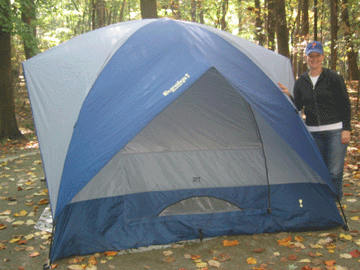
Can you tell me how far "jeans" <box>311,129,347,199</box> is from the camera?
3.82 metres

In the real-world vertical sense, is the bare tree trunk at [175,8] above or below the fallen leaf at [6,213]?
above

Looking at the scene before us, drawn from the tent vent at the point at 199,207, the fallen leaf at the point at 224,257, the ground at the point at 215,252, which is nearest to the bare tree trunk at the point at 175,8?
the tent vent at the point at 199,207

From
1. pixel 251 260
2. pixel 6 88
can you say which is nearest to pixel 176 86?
pixel 251 260

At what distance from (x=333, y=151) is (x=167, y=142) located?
1747mm

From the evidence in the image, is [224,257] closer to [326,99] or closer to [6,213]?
[326,99]

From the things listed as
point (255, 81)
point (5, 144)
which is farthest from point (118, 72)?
point (5, 144)

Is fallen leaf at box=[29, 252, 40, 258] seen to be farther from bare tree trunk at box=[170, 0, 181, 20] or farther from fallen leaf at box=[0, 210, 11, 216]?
bare tree trunk at box=[170, 0, 181, 20]

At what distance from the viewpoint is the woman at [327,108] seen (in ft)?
12.2

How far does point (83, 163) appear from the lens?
2955mm

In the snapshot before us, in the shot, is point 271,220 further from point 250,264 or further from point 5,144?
point 5,144

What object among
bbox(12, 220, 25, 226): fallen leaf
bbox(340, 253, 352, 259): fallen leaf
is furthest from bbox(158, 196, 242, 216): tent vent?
bbox(12, 220, 25, 226): fallen leaf

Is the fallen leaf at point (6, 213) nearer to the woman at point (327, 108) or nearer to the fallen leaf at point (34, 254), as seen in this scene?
the fallen leaf at point (34, 254)

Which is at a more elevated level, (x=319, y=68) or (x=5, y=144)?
(x=319, y=68)

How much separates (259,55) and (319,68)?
637 millimetres
